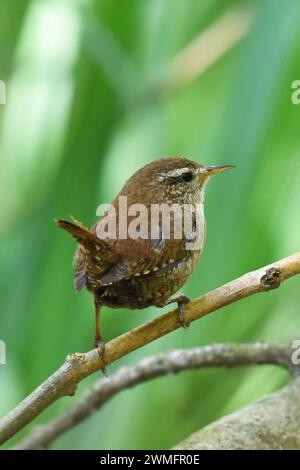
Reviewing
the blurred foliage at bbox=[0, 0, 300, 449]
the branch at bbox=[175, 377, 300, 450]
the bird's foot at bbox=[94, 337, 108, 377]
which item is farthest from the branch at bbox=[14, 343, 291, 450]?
the bird's foot at bbox=[94, 337, 108, 377]

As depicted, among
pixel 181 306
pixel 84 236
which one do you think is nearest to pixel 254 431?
pixel 181 306

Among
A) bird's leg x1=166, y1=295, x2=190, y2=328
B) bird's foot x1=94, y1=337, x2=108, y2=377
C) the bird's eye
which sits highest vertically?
the bird's eye

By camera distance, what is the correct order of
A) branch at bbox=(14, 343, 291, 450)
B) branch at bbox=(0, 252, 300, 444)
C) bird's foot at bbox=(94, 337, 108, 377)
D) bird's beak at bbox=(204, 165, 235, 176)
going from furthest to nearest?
branch at bbox=(14, 343, 291, 450) < bird's beak at bbox=(204, 165, 235, 176) < bird's foot at bbox=(94, 337, 108, 377) < branch at bbox=(0, 252, 300, 444)

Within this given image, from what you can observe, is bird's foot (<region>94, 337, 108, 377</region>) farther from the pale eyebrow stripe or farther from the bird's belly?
A: the pale eyebrow stripe

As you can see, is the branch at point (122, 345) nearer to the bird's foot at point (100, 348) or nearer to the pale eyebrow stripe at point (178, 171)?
the bird's foot at point (100, 348)

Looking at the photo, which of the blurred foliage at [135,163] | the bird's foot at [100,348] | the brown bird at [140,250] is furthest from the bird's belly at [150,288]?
the blurred foliage at [135,163]

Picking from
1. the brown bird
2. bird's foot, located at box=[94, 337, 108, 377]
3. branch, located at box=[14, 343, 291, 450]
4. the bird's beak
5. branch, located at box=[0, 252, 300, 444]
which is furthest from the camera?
branch, located at box=[14, 343, 291, 450]

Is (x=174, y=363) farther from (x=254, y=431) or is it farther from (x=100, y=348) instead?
(x=100, y=348)
